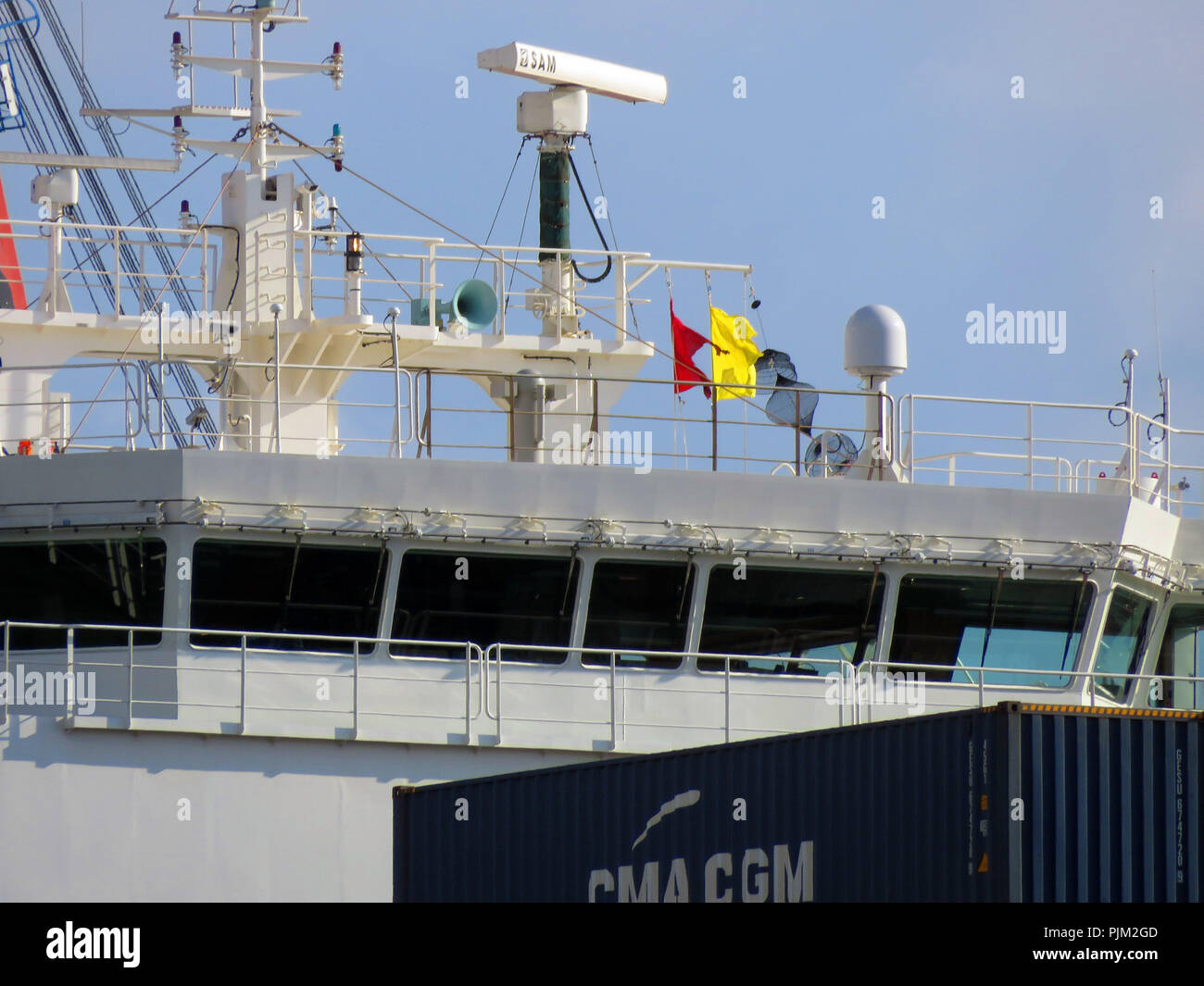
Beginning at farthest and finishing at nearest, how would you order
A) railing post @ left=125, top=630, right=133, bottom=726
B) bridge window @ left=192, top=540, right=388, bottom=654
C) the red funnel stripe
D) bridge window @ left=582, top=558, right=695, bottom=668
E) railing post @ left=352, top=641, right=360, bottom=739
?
1. the red funnel stripe
2. bridge window @ left=582, top=558, right=695, bottom=668
3. bridge window @ left=192, top=540, right=388, bottom=654
4. railing post @ left=352, top=641, right=360, bottom=739
5. railing post @ left=125, top=630, right=133, bottom=726

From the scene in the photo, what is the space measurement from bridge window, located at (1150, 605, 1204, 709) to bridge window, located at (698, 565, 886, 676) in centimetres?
371

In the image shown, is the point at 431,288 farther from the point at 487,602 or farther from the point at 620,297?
the point at 487,602

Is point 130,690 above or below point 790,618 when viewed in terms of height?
below

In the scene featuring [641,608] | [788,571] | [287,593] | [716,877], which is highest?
[788,571]

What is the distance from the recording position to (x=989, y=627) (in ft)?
75.9

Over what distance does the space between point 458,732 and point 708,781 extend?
175 inches

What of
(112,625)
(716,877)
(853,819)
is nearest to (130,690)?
(112,625)

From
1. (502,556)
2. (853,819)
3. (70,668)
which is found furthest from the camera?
(502,556)

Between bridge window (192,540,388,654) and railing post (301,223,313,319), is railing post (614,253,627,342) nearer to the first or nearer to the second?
railing post (301,223,313,319)

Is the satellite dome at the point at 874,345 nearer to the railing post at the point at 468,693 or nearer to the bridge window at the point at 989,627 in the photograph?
the bridge window at the point at 989,627

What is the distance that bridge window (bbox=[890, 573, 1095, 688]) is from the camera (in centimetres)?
2305

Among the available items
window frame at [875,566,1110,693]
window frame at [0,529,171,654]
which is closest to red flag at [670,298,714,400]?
window frame at [875,566,1110,693]

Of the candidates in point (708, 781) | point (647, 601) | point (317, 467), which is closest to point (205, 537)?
point (317, 467)

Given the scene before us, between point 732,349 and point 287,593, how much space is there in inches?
304
